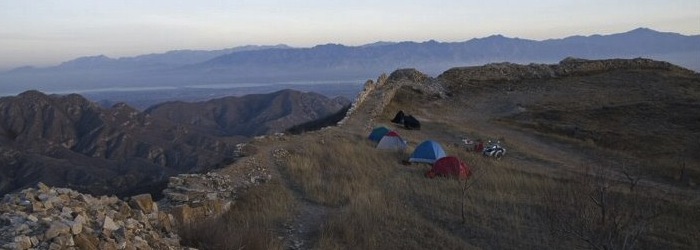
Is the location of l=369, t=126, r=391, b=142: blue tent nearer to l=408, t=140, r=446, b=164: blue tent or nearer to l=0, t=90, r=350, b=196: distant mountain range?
l=408, t=140, r=446, b=164: blue tent

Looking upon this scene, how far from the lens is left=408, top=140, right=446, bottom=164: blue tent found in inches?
608

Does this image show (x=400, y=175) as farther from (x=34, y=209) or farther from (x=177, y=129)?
(x=177, y=129)

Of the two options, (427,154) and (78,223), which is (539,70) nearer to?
(427,154)

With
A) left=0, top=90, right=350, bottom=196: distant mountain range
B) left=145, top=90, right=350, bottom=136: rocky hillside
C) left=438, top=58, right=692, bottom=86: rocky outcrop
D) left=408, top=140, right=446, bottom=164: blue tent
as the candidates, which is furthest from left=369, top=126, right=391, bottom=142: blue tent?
left=145, top=90, right=350, bottom=136: rocky hillside

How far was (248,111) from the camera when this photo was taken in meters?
123

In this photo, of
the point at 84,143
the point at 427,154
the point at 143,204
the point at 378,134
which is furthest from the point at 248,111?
the point at 143,204

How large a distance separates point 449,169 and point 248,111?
11176cm

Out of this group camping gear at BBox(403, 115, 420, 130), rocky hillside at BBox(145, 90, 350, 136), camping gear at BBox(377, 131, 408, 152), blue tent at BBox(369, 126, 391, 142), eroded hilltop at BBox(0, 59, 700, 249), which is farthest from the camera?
Result: rocky hillside at BBox(145, 90, 350, 136)

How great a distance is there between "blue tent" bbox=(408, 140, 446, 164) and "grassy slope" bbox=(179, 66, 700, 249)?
18.1 inches

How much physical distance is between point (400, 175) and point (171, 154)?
68.5m

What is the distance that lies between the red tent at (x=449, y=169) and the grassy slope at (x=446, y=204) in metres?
0.32

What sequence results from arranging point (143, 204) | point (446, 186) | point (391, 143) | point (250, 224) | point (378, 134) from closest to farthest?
point (143, 204), point (250, 224), point (446, 186), point (391, 143), point (378, 134)

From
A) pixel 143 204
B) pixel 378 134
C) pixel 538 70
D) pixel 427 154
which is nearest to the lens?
pixel 143 204

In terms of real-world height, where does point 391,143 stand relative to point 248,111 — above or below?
above
